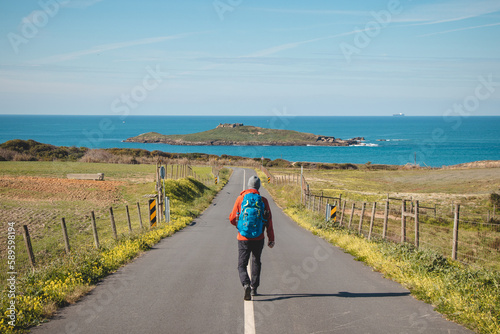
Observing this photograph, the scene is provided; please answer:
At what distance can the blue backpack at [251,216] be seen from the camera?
6633mm

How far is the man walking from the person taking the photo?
262 inches

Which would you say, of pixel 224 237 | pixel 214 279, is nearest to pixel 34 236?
pixel 224 237

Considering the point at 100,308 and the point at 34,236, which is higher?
the point at 100,308

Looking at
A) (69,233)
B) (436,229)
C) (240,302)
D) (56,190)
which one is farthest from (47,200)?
(436,229)

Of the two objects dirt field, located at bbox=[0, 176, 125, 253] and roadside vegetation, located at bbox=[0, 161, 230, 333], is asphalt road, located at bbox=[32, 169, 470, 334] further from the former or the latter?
dirt field, located at bbox=[0, 176, 125, 253]

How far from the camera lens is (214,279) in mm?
8219

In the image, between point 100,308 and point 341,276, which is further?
point 341,276

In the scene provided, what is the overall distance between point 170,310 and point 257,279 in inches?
59.9

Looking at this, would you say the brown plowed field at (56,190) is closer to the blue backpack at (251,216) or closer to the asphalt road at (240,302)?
the asphalt road at (240,302)

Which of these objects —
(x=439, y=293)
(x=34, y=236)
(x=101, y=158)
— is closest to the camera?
(x=439, y=293)

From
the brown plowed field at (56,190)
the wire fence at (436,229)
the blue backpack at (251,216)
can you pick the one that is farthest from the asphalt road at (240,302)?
the brown plowed field at (56,190)

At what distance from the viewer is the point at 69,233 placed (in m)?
17.4

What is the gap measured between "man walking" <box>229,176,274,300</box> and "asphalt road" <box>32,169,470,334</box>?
37 centimetres

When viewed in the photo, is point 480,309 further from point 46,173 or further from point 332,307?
point 46,173
